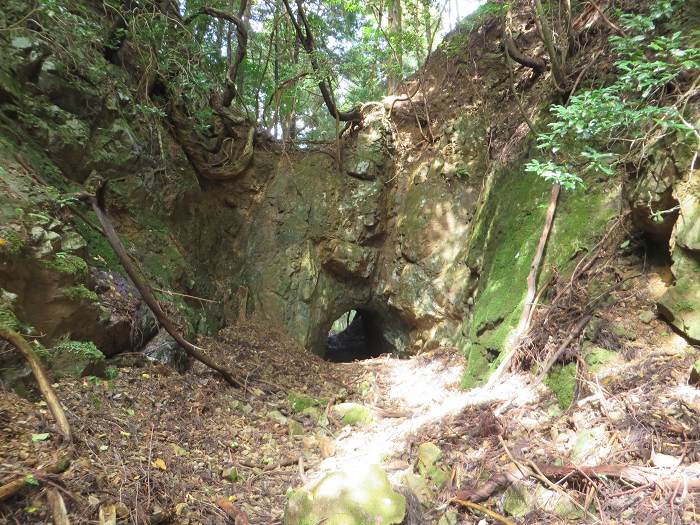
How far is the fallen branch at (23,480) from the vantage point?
196 cm

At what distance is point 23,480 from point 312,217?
26.7 feet

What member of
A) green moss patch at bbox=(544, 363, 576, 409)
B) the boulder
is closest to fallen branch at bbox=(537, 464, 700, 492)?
green moss patch at bbox=(544, 363, 576, 409)

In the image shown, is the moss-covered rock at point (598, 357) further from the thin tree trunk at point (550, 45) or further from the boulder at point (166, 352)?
the boulder at point (166, 352)

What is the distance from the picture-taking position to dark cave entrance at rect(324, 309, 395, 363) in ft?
37.6

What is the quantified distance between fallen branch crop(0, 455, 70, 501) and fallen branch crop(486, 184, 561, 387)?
3861 millimetres

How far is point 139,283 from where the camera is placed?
435cm

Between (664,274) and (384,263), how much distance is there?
657cm

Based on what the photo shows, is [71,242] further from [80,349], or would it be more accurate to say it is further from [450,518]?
[450,518]

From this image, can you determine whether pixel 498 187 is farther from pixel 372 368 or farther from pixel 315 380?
pixel 315 380

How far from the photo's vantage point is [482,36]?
9.02 m

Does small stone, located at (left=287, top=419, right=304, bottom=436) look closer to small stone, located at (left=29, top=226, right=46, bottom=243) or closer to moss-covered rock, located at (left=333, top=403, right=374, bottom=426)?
moss-covered rock, located at (left=333, top=403, right=374, bottom=426)

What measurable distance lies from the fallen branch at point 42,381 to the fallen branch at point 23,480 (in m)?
0.27

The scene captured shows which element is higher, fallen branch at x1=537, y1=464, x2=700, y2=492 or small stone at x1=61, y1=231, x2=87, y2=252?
small stone at x1=61, y1=231, x2=87, y2=252

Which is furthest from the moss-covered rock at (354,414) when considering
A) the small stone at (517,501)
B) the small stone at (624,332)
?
the small stone at (624,332)
